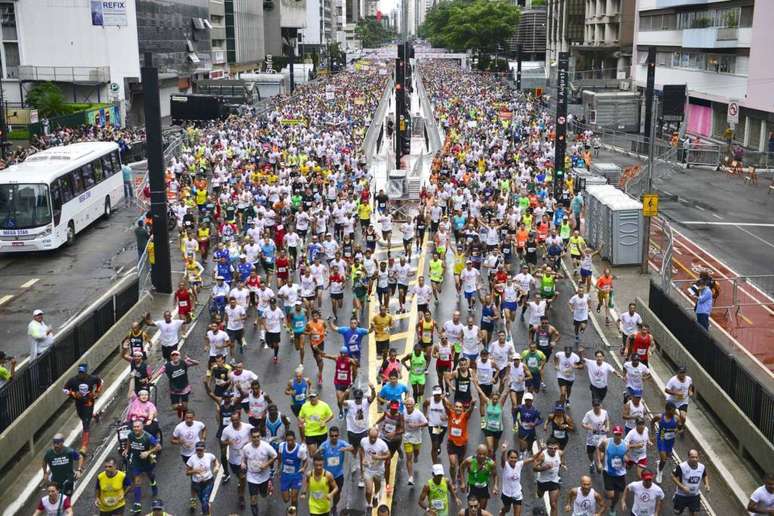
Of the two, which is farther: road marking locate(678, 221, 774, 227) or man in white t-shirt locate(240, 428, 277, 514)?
road marking locate(678, 221, 774, 227)

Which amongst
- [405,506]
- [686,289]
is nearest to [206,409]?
[405,506]

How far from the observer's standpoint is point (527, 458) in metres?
13.1

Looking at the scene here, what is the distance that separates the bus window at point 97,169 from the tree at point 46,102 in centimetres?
2604

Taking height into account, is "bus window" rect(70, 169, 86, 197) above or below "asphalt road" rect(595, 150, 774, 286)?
above

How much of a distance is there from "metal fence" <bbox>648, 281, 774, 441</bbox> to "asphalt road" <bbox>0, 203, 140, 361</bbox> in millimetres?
12870

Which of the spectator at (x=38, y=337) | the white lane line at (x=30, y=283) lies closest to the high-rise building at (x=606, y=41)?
the white lane line at (x=30, y=283)

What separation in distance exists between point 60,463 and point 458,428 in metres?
5.03

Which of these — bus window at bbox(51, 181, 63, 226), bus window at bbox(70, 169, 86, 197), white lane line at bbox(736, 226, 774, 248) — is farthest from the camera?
white lane line at bbox(736, 226, 774, 248)

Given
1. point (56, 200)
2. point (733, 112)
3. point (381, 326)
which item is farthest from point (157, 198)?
point (733, 112)

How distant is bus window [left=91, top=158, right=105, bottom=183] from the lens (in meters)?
31.7

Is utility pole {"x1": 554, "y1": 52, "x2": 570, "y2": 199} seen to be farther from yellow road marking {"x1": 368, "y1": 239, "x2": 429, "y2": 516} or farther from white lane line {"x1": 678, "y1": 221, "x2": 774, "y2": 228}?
yellow road marking {"x1": 368, "y1": 239, "x2": 429, "y2": 516}

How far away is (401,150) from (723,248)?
18.4m

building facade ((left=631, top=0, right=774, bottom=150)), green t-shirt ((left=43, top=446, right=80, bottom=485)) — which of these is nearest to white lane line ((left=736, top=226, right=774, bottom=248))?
building facade ((left=631, top=0, right=774, bottom=150))

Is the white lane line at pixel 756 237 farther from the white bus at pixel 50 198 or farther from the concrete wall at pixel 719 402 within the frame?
the white bus at pixel 50 198
